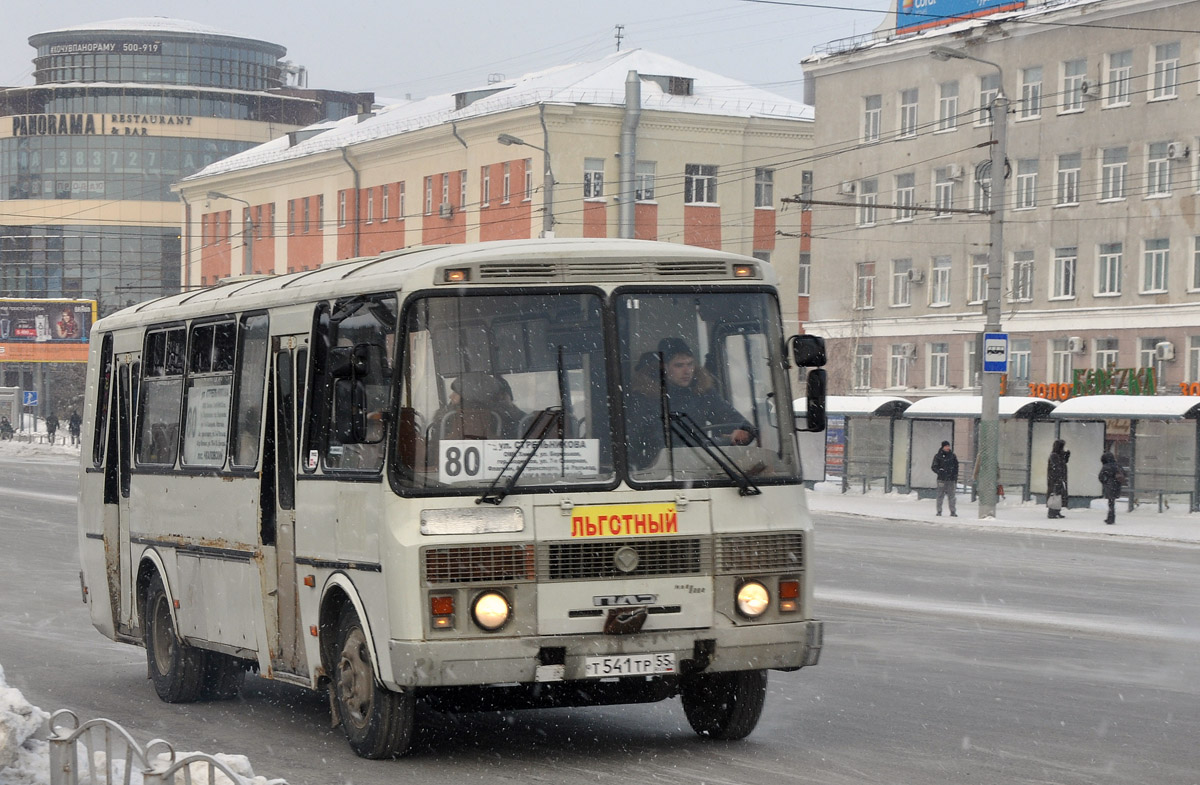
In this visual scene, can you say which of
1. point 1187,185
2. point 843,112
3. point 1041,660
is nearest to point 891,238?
point 843,112

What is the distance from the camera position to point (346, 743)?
31.3ft

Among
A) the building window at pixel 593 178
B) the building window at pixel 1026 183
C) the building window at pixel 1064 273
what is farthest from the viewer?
the building window at pixel 593 178

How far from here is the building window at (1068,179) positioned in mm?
51906

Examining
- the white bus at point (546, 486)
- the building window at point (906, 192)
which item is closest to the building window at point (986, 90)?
the building window at point (906, 192)

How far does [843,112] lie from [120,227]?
198ft

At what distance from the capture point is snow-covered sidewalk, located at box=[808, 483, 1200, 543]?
104 feet

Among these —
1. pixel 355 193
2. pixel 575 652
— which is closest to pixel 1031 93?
pixel 355 193

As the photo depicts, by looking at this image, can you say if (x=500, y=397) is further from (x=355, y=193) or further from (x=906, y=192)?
(x=355, y=193)

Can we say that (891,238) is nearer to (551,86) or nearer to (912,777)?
(551,86)

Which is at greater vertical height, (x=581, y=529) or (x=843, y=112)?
(x=843, y=112)

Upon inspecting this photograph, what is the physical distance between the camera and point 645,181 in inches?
2525

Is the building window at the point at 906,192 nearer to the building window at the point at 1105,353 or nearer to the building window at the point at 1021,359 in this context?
the building window at the point at 1021,359

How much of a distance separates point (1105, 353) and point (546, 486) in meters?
44.5

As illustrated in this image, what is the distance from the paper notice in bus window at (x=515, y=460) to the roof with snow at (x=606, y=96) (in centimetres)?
5341
